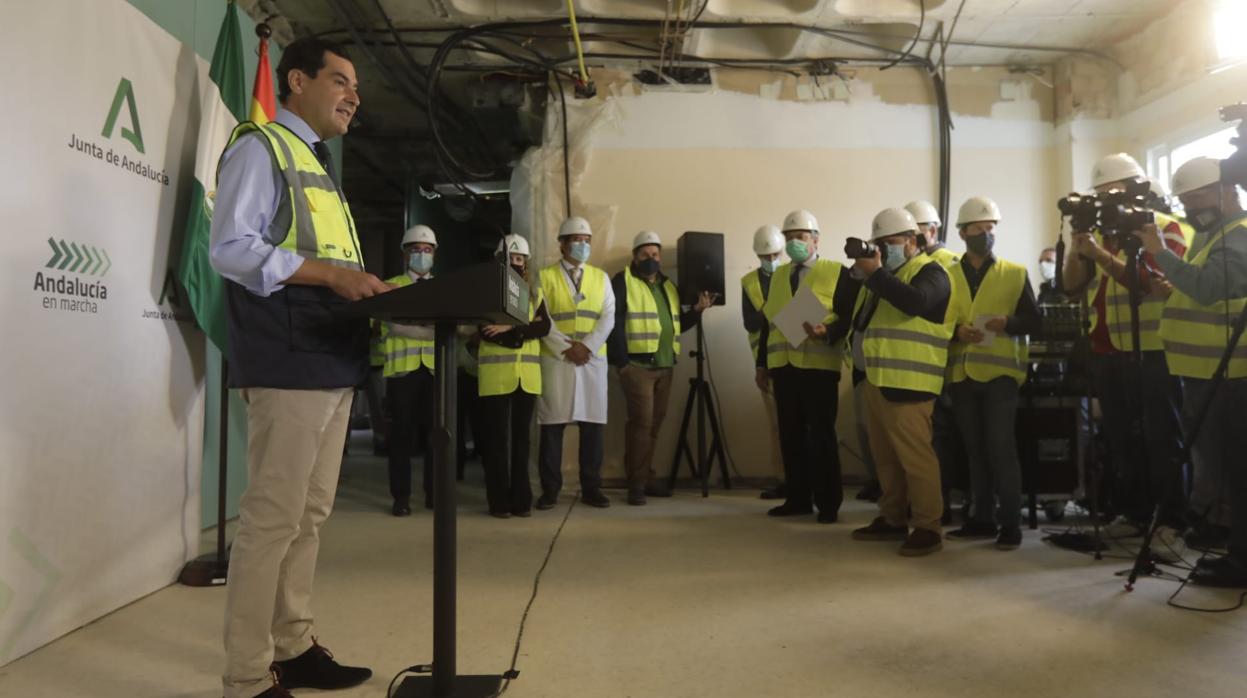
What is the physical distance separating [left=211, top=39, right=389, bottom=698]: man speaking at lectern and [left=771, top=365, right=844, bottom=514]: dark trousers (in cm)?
285

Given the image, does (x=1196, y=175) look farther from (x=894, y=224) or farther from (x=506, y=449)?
(x=506, y=449)

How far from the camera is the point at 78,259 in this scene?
238cm

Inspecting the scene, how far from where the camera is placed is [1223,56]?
4418mm

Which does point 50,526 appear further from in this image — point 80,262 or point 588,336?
point 588,336

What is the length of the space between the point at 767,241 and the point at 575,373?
158 cm

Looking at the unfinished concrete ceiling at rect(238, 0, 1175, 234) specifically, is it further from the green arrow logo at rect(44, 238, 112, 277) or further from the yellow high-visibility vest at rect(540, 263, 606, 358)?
the green arrow logo at rect(44, 238, 112, 277)

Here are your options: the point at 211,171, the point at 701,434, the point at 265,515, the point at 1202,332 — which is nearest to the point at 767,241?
the point at 701,434

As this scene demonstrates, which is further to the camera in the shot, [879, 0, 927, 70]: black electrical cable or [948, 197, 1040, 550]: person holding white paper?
[879, 0, 927, 70]: black electrical cable

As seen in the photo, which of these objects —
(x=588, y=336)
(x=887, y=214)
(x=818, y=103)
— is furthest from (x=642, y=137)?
(x=887, y=214)

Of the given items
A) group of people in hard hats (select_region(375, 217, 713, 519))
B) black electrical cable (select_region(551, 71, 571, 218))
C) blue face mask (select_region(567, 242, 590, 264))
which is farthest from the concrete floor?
black electrical cable (select_region(551, 71, 571, 218))

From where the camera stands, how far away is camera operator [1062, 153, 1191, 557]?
3.40 m

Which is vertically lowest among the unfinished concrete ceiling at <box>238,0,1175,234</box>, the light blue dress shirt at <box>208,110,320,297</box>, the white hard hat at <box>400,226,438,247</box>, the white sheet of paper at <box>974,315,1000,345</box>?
the white sheet of paper at <box>974,315,1000,345</box>

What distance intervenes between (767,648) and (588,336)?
2788 mm

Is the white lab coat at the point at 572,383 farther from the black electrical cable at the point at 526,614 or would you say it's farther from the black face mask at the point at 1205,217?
the black face mask at the point at 1205,217
